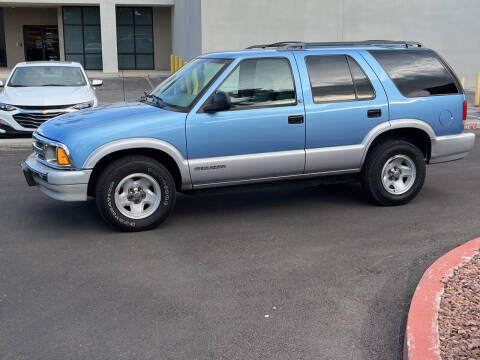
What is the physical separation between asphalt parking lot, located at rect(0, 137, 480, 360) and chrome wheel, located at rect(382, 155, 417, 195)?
250 millimetres

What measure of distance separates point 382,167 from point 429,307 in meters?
3.28

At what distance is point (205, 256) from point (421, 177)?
3.18m

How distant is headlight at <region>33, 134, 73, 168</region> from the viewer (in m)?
6.19

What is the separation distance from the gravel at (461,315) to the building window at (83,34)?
30821mm

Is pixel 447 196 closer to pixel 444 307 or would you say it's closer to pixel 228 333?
pixel 444 307

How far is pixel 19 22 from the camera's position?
Result: 3491cm

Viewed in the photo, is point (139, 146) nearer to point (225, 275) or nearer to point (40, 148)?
point (40, 148)

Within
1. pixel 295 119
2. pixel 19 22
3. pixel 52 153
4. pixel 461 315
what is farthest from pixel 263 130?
pixel 19 22

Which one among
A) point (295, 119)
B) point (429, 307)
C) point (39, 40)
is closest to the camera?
point (429, 307)

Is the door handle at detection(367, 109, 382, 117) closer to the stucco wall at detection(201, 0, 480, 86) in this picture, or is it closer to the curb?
the curb

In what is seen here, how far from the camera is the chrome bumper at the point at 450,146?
751 centimetres

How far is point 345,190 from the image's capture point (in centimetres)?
839

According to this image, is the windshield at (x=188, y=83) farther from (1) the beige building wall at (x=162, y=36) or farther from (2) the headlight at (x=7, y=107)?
(1) the beige building wall at (x=162, y=36)

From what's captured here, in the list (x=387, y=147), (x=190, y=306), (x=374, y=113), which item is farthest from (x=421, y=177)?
(x=190, y=306)
